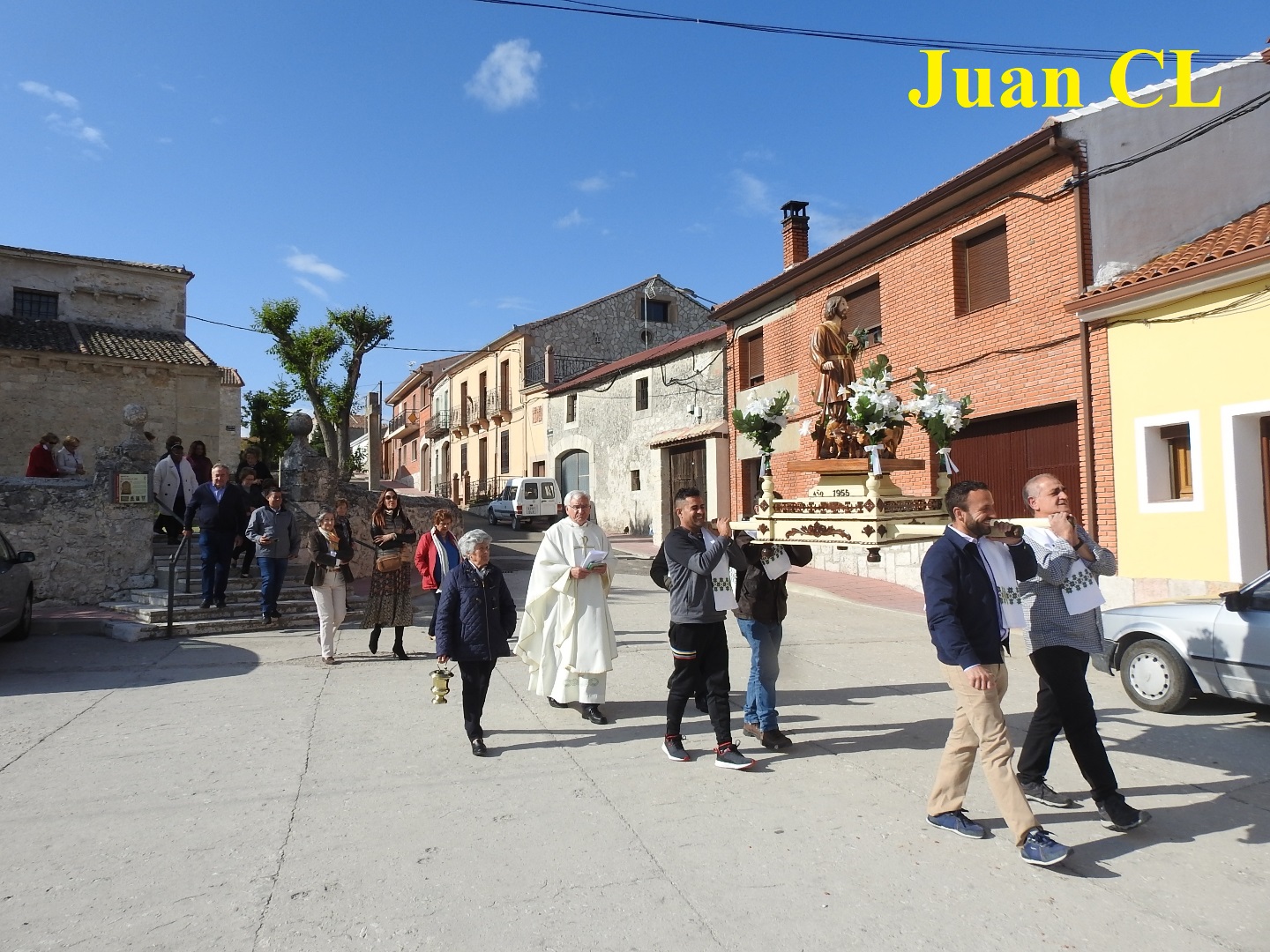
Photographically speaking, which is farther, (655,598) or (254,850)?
(655,598)

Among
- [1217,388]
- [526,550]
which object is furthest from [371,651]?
[526,550]

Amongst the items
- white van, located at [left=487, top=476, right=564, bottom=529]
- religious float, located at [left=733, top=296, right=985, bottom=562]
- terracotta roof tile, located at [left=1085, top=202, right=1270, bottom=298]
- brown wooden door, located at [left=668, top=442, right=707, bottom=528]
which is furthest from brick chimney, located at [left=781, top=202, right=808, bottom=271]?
religious float, located at [left=733, top=296, right=985, bottom=562]

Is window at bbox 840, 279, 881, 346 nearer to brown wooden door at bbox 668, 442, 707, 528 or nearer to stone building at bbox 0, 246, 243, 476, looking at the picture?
brown wooden door at bbox 668, 442, 707, 528

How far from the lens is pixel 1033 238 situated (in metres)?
11.5

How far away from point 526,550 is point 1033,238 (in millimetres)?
14030

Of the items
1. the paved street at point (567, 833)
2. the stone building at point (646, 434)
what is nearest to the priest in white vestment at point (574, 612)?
the paved street at point (567, 833)

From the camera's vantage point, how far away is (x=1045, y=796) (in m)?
4.34

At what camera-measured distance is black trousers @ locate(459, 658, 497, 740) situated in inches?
208

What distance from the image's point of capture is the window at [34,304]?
20172 mm

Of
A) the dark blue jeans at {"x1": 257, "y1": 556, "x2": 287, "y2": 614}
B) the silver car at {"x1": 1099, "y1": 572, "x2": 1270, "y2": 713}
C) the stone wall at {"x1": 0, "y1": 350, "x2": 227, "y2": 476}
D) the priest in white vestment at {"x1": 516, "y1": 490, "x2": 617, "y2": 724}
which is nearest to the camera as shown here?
the silver car at {"x1": 1099, "y1": 572, "x2": 1270, "y2": 713}

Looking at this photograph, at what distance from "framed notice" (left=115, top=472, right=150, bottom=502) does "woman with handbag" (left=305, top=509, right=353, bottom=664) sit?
4.33 metres

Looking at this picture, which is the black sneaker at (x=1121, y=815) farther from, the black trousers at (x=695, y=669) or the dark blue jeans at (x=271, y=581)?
the dark blue jeans at (x=271, y=581)

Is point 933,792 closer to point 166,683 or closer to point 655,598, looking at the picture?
point 166,683

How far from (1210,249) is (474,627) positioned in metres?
9.26
